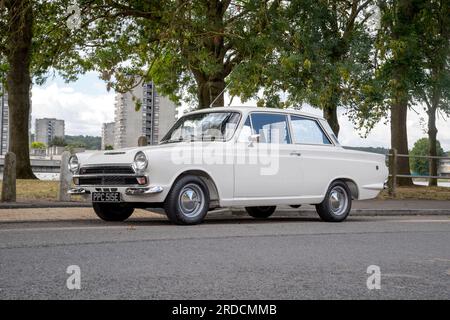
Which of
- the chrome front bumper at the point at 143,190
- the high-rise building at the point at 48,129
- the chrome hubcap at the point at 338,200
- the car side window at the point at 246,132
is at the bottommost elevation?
the chrome hubcap at the point at 338,200

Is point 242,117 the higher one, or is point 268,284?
point 242,117

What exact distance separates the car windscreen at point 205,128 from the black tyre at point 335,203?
89.6 inches

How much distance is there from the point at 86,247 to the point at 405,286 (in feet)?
11.3

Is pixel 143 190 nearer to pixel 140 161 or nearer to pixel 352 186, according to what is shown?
pixel 140 161

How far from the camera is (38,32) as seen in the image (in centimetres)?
2639

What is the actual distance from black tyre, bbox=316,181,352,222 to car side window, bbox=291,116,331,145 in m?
0.81

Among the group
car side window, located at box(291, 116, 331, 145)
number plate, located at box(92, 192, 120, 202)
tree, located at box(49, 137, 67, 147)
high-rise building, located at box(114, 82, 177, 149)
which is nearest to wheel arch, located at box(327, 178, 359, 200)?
car side window, located at box(291, 116, 331, 145)

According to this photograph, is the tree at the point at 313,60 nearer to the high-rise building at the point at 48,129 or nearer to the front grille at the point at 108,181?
the front grille at the point at 108,181

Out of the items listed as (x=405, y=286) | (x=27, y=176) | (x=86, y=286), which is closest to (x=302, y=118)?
(x=405, y=286)

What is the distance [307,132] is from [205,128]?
196 centimetres

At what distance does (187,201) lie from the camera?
9352 millimetres

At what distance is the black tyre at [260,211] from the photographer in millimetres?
11906

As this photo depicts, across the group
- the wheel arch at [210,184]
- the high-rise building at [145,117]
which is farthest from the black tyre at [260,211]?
the high-rise building at [145,117]
